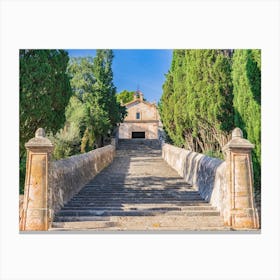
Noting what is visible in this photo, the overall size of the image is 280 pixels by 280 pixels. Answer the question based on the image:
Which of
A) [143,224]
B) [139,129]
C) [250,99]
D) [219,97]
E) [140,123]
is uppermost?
[140,123]

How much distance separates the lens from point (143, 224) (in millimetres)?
5504

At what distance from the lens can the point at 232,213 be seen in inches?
205

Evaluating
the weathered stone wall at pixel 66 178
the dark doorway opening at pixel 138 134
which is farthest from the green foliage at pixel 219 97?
the dark doorway opening at pixel 138 134

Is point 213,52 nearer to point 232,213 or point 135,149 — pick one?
point 232,213

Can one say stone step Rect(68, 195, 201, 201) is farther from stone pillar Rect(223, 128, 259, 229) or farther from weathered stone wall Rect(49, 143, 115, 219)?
stone pillar Rect(223, 128, 259, 229)

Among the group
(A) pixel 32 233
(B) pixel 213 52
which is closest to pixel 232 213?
(A) pixel 32 233

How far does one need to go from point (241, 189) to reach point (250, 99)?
2.26 meters

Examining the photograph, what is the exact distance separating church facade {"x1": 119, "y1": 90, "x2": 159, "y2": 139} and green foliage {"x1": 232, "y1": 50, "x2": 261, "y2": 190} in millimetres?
23916

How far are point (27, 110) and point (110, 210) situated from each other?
2.23 metres

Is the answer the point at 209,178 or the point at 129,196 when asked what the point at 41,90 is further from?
the point at 209,178

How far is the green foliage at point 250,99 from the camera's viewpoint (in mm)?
6375

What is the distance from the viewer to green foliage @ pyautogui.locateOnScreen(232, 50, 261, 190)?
20.9 ft

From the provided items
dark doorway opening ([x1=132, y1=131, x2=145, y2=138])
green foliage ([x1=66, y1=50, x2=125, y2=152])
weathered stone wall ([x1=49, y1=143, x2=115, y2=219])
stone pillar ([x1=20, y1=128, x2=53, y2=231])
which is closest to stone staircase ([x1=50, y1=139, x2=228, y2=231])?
weathered stone wall ([x1=49, y1=143, x2=115, y2=219])

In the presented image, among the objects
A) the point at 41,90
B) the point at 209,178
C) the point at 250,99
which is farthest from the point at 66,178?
the point at 250,99
